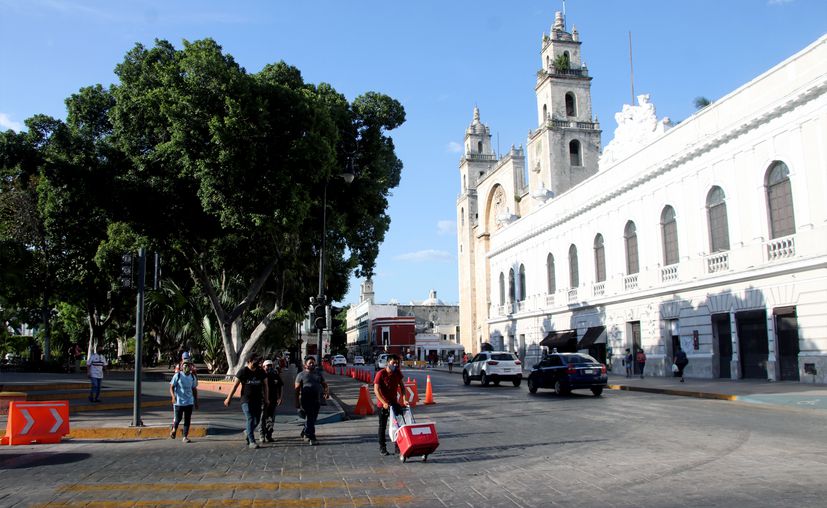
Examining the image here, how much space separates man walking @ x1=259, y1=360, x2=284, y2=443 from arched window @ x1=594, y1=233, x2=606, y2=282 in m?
31.3

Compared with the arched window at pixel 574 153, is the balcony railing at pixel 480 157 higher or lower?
higher

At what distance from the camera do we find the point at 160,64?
2455 centimetres

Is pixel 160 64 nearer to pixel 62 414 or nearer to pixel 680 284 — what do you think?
pixel 62 414

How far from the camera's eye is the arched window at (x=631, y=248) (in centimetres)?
3716

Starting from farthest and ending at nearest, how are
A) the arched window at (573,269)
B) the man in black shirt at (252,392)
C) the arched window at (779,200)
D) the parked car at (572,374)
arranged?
1. the arched window at (573,269)
2. the arched window at (779,200)
3. the parked car at (572,374)
4. the man in black shirt at (252,392)

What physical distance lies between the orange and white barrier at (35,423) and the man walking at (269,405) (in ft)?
12.3

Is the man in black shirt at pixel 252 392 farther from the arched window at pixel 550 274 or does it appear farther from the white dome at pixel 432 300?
the white dome at pixel 432 300

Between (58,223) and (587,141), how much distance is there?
42.0m

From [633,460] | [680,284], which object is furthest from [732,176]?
[633,460]

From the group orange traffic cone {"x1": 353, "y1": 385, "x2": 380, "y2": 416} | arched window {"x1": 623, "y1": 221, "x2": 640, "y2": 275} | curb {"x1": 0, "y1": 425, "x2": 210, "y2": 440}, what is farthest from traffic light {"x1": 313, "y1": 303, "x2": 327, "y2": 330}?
arched window {"x1": 623, "y1": 221, "x2": 640, "y2": 275}

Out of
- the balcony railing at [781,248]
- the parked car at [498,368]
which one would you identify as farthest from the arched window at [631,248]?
the balcony railing at [781,248]

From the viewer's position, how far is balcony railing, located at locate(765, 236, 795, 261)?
24.8 metres

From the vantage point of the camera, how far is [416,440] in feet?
31.7

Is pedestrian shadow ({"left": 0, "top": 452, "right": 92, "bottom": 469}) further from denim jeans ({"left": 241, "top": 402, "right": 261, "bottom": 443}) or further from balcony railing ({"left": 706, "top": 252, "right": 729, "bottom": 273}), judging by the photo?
balcony railing ({"left": 706, "top": 252, "right": 729, "bottom": 273})
